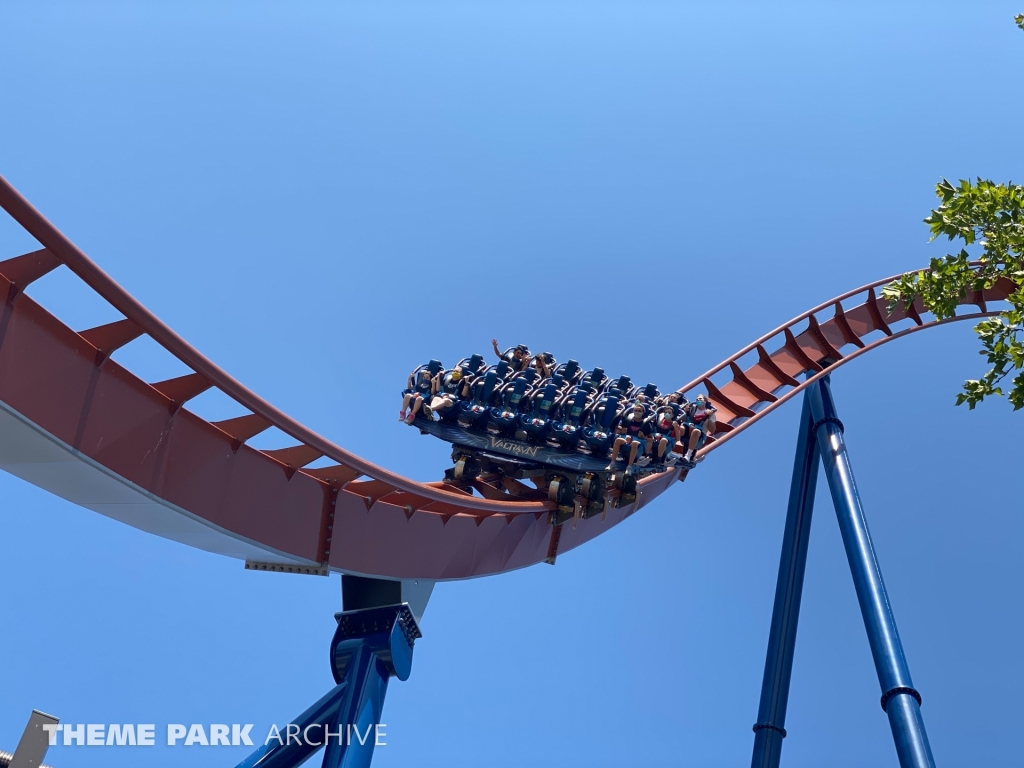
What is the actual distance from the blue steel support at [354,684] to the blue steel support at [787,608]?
4.02 meters

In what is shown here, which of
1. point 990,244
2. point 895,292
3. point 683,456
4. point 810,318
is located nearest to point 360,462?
point 895,292

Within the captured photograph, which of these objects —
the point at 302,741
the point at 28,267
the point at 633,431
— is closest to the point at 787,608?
the point at 633,431

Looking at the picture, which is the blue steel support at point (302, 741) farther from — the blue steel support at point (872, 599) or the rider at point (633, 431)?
the blue steel support at point (872, 599)

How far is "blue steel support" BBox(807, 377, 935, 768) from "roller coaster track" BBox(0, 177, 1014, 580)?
2.88 metres

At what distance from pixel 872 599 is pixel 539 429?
10.5ft

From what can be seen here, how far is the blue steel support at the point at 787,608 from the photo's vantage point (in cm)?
913

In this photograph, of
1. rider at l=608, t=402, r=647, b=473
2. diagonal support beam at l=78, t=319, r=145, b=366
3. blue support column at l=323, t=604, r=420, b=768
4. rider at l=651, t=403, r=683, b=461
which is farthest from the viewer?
rider at l=651, t=403, r=683, b=461

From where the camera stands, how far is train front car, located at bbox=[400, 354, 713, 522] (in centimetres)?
805

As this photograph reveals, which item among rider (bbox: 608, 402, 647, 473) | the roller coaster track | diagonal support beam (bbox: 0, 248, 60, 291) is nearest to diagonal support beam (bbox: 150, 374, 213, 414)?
the roller coaster track

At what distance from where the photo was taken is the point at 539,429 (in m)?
8.04

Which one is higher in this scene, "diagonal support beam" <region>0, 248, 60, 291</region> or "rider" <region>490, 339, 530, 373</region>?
"rider" <region>490, 339, 530, 373</region>

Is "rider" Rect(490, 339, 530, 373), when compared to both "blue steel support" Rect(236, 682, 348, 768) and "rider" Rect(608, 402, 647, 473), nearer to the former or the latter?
"rider" Rect(608, 402, 647, 473)

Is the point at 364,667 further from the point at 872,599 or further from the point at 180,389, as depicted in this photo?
the point at 872,599

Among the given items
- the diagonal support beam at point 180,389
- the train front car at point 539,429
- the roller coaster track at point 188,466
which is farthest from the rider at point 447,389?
the diagonal support beam at point 180,389
